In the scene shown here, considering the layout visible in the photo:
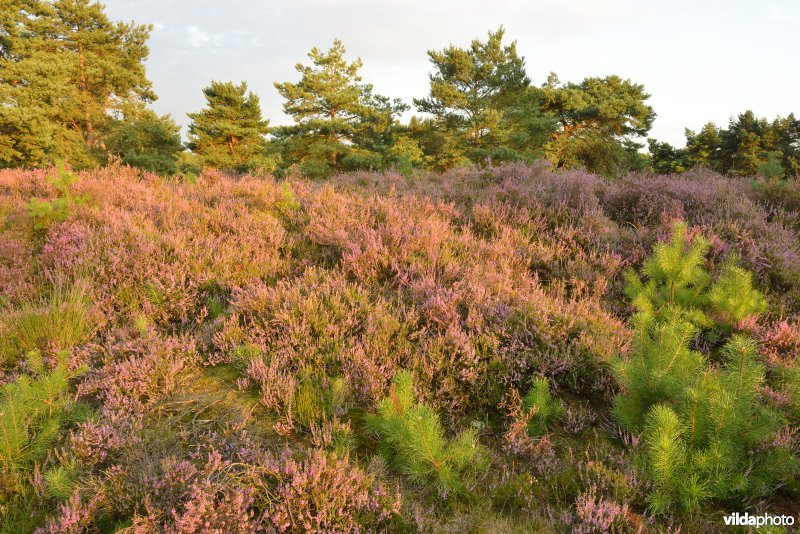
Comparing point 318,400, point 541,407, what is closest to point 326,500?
point 318,400

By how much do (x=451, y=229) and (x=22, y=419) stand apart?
14.6 ft

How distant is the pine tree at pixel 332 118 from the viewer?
22.5 m

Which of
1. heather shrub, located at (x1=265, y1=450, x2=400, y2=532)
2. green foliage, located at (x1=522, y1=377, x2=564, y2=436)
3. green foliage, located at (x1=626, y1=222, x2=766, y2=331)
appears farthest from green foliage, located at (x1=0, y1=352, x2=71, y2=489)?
green foliage, located at (x1=626, y1=222, x2=766, y2=331)

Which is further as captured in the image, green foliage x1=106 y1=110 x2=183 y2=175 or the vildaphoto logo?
green foliage x1=106 y1=110 x2=183 y2=175

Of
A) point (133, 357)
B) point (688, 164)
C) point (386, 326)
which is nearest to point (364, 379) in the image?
point (386, 326)

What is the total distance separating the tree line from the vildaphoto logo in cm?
1923

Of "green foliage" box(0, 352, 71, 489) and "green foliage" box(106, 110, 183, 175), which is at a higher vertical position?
"green foliage" box(106, 110, 183, 175)

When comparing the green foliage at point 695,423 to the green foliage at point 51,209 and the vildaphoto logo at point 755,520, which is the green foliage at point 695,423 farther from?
the green foliage at point 51,209

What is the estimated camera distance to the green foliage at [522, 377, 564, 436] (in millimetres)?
2688

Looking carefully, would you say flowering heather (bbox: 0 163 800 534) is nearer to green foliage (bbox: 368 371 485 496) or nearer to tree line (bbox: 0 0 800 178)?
green foliage (bbox: 368 371 485 496)

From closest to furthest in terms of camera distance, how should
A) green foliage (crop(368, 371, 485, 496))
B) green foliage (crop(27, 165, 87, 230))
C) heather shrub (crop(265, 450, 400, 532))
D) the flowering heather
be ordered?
heather shrub (crop(265, 450, 400, 532)) → the flowering heather → green foliage (crop(368, 371, 485, 496)) → green foliage (crop(27, 165, 87, 230))

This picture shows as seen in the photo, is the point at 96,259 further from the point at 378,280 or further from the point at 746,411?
the point at 746,411

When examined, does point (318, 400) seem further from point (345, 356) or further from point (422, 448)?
point (422, 448)

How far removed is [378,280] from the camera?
437 cm
